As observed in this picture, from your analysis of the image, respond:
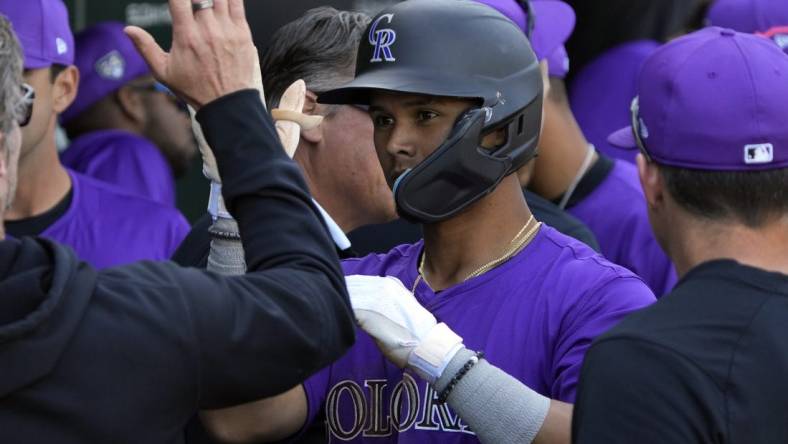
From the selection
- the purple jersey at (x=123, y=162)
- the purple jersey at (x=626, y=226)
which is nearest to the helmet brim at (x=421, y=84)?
the purple jersey at (x=626, y=226)

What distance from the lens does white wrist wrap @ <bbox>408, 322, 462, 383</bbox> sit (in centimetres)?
258

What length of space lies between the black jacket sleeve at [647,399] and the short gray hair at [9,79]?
1080mm

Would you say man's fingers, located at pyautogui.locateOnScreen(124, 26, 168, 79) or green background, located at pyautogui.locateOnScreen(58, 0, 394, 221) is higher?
man's fingers, located at pyautogui.locateOnScreen(124, 26, 168, 79)

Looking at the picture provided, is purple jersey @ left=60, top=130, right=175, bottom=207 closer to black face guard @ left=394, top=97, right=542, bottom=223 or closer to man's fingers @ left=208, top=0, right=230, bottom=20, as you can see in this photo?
black face guard @ left=394, top=97, right=542, bottom=223

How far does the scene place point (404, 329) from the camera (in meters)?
2.65

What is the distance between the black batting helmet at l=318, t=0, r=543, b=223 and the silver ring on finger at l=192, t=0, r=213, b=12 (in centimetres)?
58

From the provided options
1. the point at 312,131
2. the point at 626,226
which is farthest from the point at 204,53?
the point at 626,226

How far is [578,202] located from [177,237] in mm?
1478

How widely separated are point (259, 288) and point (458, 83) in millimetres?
822

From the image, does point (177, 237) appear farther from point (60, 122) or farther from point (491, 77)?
point (491, 77)

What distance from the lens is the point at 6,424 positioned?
2.09 metres

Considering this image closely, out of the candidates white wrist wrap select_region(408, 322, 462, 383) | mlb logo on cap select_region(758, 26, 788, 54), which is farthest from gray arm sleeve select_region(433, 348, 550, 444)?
mlb logo on cap select_region(758, 26, 788, 54)

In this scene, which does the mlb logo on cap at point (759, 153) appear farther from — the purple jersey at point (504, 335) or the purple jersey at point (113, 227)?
the purple jersey at point (113, 227)

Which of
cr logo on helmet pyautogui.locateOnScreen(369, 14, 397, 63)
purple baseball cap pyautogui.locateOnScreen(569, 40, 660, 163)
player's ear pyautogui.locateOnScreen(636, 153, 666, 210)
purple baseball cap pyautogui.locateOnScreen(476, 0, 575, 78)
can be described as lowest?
purple baseball cap pyautogui.locateOnScreen(569, 40, 660, 163)
